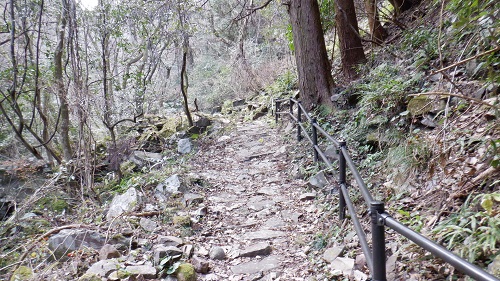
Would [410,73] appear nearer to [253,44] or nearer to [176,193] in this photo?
[176,193]

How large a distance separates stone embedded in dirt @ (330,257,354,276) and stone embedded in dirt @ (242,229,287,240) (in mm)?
1081

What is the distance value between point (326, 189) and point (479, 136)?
2.09 meters

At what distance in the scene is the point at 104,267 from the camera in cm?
313

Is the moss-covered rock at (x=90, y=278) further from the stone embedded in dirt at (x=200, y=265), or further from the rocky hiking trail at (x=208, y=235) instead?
the stone embedded in dirt at (x=200, y=265)

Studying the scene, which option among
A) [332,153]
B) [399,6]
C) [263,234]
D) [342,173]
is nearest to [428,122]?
[342,173]

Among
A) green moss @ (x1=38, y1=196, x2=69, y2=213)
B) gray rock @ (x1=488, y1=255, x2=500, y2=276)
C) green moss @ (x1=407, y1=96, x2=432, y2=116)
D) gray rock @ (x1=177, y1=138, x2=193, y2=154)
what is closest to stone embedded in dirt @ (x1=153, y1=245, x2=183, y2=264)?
gray rock @ (x1=488, y1=255, x2=500, y2=276)

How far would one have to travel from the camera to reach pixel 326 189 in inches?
176

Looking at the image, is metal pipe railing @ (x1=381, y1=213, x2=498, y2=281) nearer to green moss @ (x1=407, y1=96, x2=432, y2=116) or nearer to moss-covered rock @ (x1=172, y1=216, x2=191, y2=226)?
green moss @ (x1=407, y1=96, x2=432, y2=116)

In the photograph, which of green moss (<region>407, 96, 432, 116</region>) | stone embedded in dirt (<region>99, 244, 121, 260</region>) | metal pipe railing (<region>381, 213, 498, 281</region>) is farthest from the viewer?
green moss (<region>407, 96, 432, 116</region>)

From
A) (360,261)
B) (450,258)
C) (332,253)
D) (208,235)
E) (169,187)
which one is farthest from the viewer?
(169,187)

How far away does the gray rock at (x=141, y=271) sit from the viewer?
118 inches

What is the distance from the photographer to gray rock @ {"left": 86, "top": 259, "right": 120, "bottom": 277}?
3.02 meters

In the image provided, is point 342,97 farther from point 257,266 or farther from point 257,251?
point 257,266

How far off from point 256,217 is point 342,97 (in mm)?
2957
